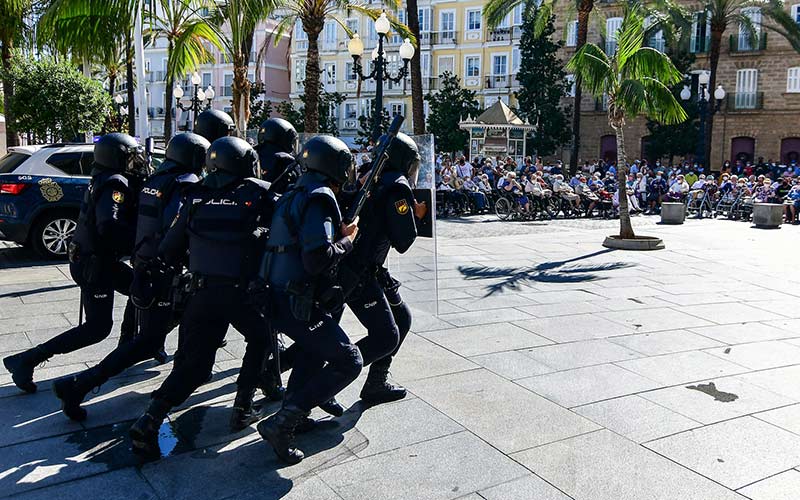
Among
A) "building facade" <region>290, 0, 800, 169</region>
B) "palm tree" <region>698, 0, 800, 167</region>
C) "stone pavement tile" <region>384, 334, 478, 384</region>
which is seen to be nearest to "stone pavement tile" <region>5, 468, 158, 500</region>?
"stone pavement tile" <region>384, 334, 478, 384</region>

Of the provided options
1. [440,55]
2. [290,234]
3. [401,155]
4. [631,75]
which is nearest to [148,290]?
[290,234]

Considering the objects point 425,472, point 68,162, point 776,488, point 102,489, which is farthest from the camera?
A: point 68,162

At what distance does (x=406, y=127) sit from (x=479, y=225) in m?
30.6

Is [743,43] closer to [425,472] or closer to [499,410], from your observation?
[499,410]

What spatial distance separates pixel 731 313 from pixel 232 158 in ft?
19.9

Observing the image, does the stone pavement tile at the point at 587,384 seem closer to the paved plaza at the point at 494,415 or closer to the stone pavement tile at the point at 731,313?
the paved plaza at the point at 494,415

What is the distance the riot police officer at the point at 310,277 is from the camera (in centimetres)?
357

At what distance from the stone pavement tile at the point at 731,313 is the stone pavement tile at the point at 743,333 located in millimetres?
213

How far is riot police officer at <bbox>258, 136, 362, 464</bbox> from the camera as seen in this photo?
3574mm

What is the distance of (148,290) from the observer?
4289 mm

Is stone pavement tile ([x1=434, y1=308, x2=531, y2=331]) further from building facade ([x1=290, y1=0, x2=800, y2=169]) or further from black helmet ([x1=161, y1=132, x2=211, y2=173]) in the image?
building facade ([x1=290, y1=0, x2=800, y2=169])

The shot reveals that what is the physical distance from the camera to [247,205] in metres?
Result: 3.77

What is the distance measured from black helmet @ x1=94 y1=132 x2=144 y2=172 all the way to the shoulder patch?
74.5 inches

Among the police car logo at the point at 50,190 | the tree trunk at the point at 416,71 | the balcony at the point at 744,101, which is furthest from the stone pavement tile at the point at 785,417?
the balcony at the point at 744,101
